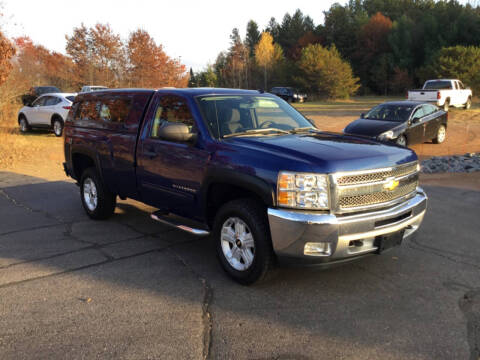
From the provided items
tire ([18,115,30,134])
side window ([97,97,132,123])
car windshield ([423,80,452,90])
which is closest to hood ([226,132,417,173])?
side window ([97,97,132,123])

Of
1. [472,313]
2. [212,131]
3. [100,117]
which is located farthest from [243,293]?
[100,117]

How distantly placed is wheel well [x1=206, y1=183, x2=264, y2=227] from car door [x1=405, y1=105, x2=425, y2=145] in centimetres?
1058

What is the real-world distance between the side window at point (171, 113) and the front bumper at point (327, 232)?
1.79 metres

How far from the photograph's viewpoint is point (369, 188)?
159 inches

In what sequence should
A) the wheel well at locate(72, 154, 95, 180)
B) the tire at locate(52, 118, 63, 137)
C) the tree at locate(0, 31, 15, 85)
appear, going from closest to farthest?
the wheel well at locate(72, 154, 95, 180) → the tree at locate(0, 31, 15, 85) → the tire at locate(52, 118, 63, 137)

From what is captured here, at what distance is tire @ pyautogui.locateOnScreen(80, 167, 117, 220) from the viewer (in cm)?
645

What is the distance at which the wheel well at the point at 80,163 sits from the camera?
6992 mm

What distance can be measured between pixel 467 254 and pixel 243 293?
9.61 ft

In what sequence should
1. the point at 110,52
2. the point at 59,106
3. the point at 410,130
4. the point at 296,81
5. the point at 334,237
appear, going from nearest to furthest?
the point at 334,237
the point at 410,130
the point at 59,106
the point at 110,52
the point at 296,81

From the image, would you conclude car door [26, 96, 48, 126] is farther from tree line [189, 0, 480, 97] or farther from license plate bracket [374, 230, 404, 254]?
tree line [189, 0, 480, 97]

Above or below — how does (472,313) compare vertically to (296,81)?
below

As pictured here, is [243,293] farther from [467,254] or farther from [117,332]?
[467,254]

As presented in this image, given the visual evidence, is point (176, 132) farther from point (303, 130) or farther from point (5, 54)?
point (5, 54)

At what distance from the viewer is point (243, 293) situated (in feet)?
13.8
